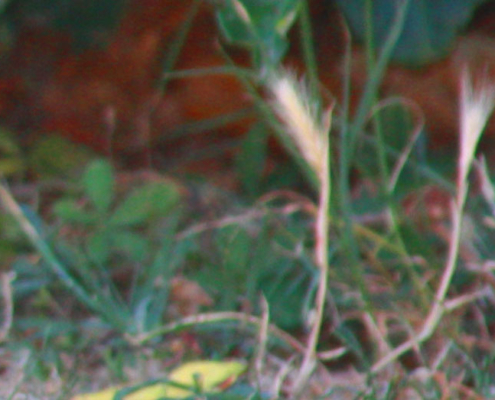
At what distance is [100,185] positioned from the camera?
49.0 inches

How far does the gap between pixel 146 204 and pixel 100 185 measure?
8 centimetres

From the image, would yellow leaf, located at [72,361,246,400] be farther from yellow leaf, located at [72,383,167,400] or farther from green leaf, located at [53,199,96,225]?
green leaf, located at [53,199,96,225]

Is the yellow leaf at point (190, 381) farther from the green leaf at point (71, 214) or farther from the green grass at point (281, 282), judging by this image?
the green leaf at point (71, 214)

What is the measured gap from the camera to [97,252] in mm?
1202

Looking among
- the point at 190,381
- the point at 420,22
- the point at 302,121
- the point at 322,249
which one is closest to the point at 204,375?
the point at 190,381

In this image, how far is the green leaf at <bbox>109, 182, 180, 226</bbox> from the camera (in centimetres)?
126

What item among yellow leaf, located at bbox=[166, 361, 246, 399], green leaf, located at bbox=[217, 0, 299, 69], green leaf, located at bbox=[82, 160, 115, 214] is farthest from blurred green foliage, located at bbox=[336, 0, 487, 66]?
yellow leaf, located at bbox=[166, 361, 246, 399]

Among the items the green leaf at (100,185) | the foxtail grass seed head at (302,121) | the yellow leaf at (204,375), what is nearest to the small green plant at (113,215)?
the green leaf at (100,185)

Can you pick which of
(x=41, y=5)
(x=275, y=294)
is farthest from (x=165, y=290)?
(x=41, y=5)

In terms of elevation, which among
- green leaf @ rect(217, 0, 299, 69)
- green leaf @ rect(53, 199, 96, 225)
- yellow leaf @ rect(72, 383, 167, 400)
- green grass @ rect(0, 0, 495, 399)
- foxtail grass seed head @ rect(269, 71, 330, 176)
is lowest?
green grass @ rect(0, 0, 495, 399)

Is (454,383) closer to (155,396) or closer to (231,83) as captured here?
(155,396)

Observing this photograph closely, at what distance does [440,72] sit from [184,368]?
91 cm

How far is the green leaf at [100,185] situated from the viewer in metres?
1.24

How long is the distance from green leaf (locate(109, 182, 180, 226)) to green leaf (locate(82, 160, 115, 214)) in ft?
0.10
